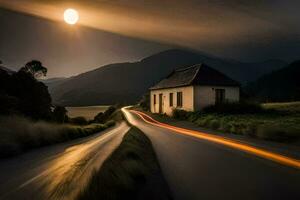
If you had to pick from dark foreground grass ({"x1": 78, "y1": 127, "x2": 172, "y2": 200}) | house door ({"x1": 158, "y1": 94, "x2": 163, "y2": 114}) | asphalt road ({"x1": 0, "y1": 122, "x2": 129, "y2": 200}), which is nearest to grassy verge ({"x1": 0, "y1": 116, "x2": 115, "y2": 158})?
asphalt road ({"x1": 0, "y1": 122, "x2": 129, "y2": 200})

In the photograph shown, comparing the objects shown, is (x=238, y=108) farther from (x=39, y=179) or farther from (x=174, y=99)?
(x=39, y=179)

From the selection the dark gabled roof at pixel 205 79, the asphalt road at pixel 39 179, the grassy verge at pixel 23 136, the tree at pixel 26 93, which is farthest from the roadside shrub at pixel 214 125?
the tree at pixel 26 93

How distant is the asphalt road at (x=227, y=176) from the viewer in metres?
5.08

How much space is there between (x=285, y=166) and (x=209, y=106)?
69.2 feet

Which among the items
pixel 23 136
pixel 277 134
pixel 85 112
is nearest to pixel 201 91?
pixel 277 134

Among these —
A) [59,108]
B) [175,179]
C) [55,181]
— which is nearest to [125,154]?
[175,179]

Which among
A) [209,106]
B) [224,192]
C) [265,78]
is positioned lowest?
[224,192]

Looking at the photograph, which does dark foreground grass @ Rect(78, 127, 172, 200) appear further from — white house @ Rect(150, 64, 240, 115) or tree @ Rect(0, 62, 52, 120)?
white house @ Rect(150, 64, 240, 115)

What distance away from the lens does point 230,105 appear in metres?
26.6

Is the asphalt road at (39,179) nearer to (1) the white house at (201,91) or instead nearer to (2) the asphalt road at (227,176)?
(2) the asphalt road at (227,176)

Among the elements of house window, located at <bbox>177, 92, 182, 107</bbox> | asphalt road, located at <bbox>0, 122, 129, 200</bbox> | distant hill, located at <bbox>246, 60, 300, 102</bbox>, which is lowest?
asphalt road, located at <bbox>0, 122, 129, 200</bbox>

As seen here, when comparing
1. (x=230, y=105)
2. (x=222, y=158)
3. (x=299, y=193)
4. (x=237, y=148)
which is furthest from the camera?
(x=230, y=105)

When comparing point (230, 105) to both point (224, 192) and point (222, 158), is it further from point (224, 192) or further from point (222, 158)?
point (224, 192)

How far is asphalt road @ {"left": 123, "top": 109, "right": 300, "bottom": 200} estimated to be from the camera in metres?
5.08
